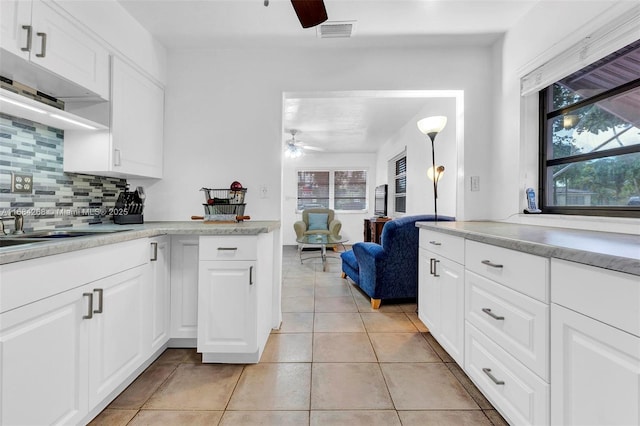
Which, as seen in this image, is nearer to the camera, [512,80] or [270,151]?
[512,80]

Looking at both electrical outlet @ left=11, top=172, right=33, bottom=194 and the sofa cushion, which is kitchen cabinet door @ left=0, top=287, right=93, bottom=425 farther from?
the sofa cushion

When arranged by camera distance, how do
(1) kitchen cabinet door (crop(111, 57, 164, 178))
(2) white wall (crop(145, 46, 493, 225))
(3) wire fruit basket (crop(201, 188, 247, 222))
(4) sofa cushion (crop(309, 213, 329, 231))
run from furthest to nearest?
(4) sofa cushion (crop(309, 213, 329, 231)) → (2) white wall (crop(145, 46, 493, 225)) → (3) wire fruit basket (crop(201, 188, 247, 222)) → (1) kitchen cabinet door (crop(111, 57, 164, 178))

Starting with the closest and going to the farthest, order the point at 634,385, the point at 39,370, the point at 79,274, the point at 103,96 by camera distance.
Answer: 1. the point at 634,385
2. the point at 39,370
3. the point at 79,274
4. the point at 103,96

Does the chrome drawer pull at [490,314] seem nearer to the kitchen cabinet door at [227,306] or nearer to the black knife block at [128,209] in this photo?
the kitchen cabinet door at [227,306]

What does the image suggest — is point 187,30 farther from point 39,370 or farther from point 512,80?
point 512,80

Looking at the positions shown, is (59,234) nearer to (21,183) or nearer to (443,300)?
(21,183)

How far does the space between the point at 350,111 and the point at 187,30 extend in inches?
95.6

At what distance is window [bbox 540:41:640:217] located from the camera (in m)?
1.44

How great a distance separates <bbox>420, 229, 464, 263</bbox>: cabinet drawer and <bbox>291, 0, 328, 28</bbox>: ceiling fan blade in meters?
1.45

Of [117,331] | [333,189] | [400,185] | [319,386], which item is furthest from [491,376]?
[333,189]

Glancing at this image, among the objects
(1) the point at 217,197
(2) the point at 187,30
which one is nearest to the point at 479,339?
(1) the point at 217,197

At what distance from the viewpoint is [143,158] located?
2072 mm

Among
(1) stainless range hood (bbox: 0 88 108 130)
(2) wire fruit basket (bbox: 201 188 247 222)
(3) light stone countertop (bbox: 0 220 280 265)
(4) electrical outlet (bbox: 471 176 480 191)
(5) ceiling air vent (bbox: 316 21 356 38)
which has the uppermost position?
(5) ceiling air vent (bbox: 316 21 356 38)

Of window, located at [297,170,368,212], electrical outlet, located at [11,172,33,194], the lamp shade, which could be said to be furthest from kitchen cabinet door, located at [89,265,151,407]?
window, located at [297,170,368,212]
